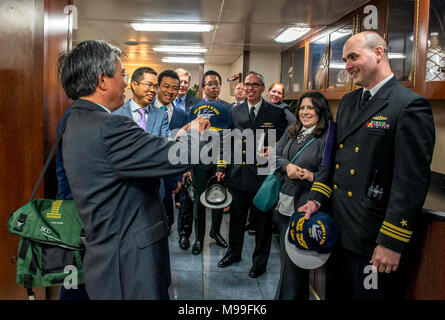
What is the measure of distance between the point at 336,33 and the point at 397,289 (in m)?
3.53

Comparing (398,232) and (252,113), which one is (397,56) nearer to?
(252,113)

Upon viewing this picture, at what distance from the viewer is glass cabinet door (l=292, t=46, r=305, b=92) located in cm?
594

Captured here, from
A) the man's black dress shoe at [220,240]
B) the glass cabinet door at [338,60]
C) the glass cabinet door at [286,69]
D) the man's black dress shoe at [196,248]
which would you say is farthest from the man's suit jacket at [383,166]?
the glass cabinet door at [286,69]

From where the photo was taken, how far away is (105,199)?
1.31m

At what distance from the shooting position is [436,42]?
2553mm

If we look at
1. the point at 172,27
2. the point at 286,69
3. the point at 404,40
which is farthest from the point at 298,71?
the point at 404,40

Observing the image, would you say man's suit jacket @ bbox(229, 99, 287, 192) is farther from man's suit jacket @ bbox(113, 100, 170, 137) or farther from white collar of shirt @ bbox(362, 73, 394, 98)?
white collar of shirt @ bbox(362, 73, 394, 98)

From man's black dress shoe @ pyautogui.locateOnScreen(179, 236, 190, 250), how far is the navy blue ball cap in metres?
1.95

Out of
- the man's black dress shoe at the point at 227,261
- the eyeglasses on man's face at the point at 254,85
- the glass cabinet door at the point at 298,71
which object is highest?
the glass cabinet door at the point at 298,71

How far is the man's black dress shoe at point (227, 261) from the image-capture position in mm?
3379

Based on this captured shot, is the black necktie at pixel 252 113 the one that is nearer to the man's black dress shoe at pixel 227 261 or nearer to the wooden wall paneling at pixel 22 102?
the man's black dress shoe at pixel 227 261

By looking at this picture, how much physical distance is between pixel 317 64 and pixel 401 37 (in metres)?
2.22

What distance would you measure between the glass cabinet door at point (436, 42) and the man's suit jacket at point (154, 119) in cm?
198
